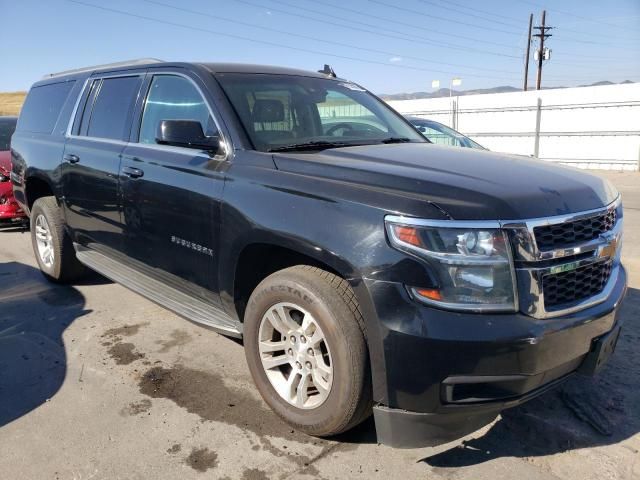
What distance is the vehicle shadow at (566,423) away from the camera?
8.87ft

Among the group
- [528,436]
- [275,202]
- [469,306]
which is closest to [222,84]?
[275,202]

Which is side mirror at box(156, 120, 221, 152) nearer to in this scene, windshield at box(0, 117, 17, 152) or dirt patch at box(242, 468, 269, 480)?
dirt patch at box(242, 468, 269, 480)

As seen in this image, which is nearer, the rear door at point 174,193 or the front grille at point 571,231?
the front grille at point 571,231

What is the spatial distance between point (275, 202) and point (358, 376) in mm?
970

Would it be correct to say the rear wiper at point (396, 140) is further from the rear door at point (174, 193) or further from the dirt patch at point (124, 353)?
the dirt patch at point (124, 353)

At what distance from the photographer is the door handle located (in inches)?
147

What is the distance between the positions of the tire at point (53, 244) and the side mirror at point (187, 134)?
2464 mm

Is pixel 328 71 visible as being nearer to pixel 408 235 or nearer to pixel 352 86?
pixel 352 86

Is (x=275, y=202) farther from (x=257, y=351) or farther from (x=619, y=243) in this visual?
(x=619, y=243)

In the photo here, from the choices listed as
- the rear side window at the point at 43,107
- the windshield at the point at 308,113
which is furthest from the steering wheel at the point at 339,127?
the rear side window at the point at 43,107

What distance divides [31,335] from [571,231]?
3.93m

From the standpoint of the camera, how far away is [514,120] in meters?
21.4

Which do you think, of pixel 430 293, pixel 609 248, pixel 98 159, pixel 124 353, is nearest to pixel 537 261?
pixel 430 293

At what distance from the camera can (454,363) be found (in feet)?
7.18
